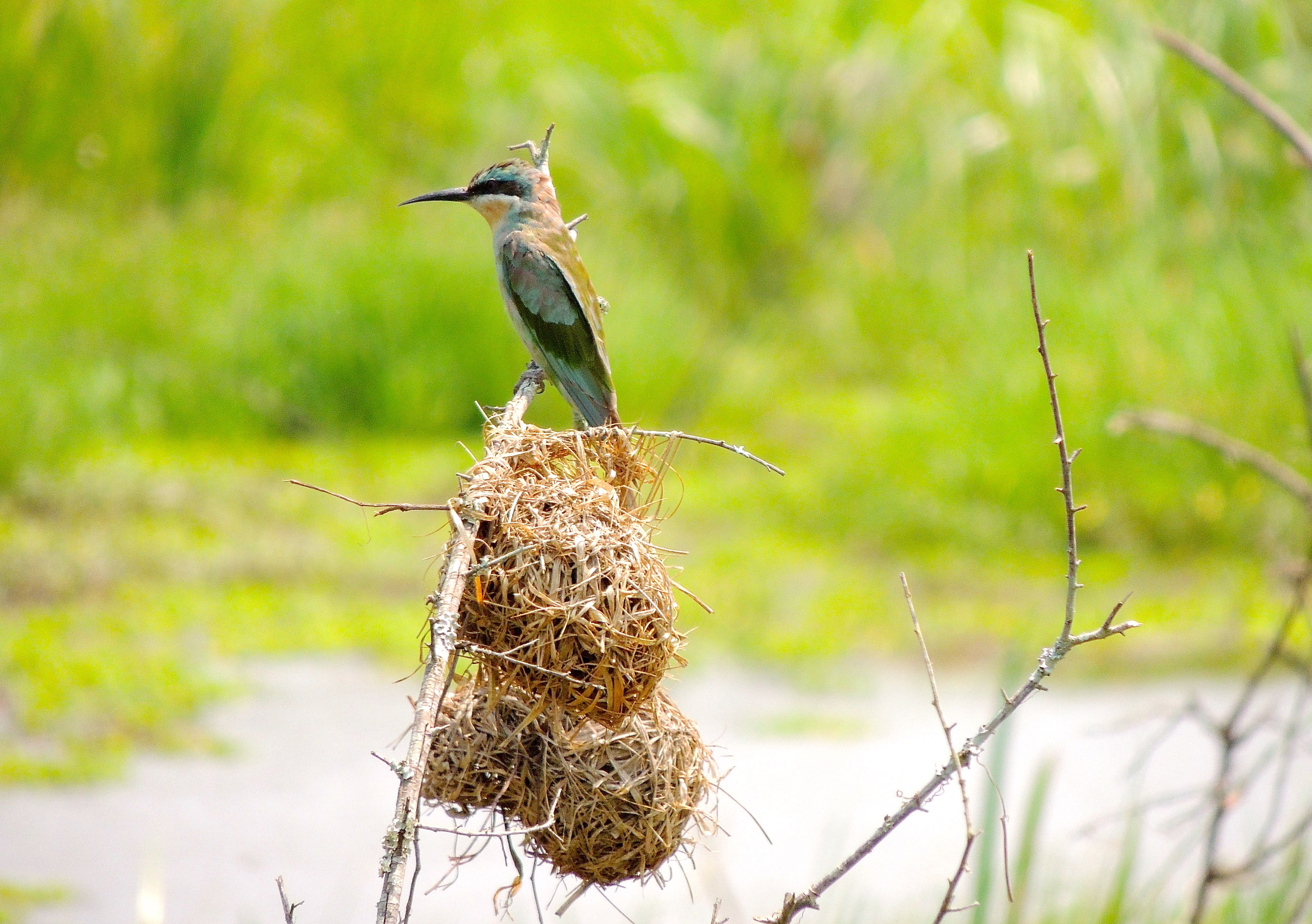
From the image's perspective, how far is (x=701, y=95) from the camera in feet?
31.0

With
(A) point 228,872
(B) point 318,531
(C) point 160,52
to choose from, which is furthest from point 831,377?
(A) point 228,872

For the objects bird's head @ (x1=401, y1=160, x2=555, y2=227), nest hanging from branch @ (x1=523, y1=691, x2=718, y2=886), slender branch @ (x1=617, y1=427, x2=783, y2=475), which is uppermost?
bird's head @ (x1=401, y1=160, x2=555, y2=227)

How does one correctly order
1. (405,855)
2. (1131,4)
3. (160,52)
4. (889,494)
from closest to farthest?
1. (405,855)
2. (889,494)
3. (160,52)
4. (1131,4)

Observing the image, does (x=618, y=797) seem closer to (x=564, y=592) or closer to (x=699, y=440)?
(x=564, y=592)

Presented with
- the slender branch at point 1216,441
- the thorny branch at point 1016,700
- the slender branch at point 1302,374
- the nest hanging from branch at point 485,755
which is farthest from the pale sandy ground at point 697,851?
the thorny branch at point 1016,700

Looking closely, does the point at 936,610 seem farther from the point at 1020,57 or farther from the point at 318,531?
the point at 1020,57

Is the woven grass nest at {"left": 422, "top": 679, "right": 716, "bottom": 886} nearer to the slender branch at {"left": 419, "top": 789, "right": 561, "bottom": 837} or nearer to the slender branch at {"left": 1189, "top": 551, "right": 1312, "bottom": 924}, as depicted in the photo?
the slender branch at {"left": 419, "top": 789, "right": 561, "bottom": 837}

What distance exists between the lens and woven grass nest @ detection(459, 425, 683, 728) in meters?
1.65

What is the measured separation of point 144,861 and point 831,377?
6.06m

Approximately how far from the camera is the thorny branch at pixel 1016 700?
127 centimetres

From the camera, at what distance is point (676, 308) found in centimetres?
842

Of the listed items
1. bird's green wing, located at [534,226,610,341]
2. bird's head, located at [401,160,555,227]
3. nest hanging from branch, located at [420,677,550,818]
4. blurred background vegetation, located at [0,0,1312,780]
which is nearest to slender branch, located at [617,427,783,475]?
nest hanging from branch, located at [420,677,550,818]

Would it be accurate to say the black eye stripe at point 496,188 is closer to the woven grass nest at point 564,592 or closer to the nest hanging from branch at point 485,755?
the woven grass nest at point 564,592

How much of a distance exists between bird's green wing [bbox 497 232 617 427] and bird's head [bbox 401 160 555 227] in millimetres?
70
